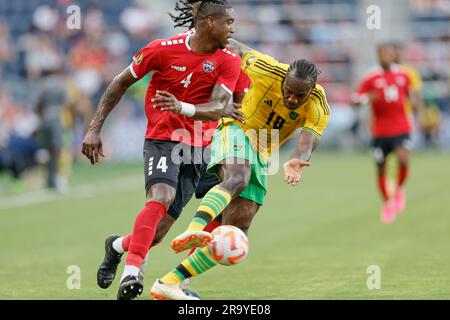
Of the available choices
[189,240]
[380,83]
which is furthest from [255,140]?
[380,83]

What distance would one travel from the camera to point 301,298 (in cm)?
863

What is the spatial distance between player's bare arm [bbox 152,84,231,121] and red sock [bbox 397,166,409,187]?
8528mm

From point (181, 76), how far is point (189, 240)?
172cm

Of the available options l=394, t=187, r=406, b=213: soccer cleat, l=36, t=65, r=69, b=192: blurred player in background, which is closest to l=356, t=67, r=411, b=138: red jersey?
l=394, t=187, r=406, b=213: soccer cleat

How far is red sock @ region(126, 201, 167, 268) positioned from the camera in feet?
26.8

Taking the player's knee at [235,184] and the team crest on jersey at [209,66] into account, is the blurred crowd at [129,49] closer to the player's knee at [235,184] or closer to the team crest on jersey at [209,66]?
the team crest on jersey at [209,66]

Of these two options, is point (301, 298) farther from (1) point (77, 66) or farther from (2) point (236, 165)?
(1) point (77, 66)

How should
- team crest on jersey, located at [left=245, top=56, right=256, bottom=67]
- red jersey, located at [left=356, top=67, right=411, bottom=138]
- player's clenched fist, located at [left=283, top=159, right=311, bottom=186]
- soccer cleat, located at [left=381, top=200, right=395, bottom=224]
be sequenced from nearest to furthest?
1. player's clenched fist, located at [left=283, top=159, right=311, bottom=186]
2. team crest on jersey, located at [left=245, top=56, right=256, bottom=67]
3. soccer cleat, located at [left=381, top=200, right=395, bottom=224]
4. red jersey, located at [left=356, top=67, right=411, bottom=138]

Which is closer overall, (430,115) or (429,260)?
(429,260)

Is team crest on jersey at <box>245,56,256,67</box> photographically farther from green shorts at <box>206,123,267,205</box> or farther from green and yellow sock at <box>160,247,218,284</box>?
green and yellow sock at <box>160,247,218,284</box>

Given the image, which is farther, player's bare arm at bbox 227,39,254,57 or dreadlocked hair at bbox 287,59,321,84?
player's bare arm at bbox 227,39,254,57

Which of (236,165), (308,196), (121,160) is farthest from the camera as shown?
(121,160)

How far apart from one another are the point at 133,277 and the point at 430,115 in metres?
23.9

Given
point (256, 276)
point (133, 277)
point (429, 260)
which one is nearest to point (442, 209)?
point (429, 260)
